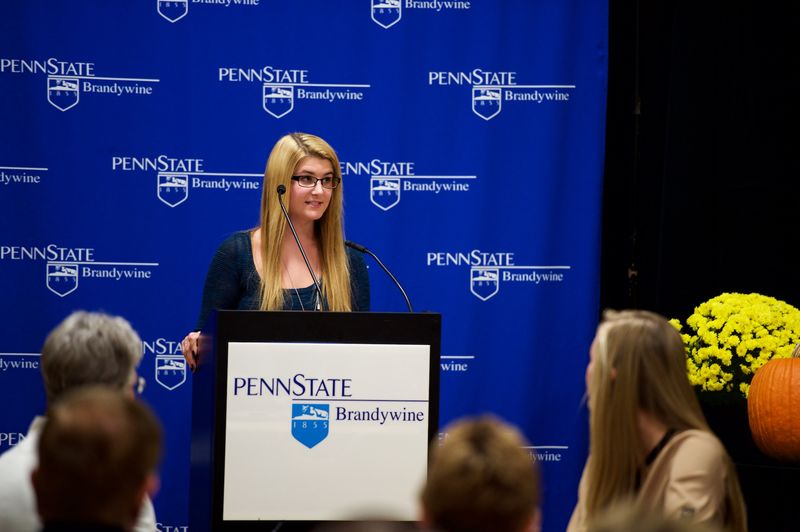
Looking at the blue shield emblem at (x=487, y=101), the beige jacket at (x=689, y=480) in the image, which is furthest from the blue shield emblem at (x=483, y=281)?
the beige jacket at (x=689, y=480)

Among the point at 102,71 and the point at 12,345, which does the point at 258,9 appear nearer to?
the point at 102,71

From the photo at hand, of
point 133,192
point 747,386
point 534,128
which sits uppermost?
point 534,128

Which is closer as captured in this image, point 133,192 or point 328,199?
point 328,199

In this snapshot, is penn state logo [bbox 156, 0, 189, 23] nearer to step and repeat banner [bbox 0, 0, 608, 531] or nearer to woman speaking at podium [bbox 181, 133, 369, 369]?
step and repeat banner [bbox 0, 0, 608, 531]

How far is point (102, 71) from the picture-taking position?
5285mm

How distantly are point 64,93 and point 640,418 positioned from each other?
11.8ft

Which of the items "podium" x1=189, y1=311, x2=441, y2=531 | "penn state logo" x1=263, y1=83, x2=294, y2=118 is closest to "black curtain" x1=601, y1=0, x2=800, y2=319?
"penn state logo" x1=263, y1=83, x2=294, y2=118

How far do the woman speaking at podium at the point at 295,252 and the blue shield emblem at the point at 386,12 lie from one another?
1.59 metres

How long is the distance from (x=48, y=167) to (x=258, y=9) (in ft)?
4.29

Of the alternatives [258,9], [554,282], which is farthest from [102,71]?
[554,282]

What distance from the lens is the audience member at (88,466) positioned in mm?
1710

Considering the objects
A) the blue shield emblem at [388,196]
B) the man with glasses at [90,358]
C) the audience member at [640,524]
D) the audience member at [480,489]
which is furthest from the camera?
the blue shield emblem at [388,196]

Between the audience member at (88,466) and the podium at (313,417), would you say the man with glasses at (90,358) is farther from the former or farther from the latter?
the audience member at (88,466)

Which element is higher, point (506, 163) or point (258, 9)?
point (258, 9)
